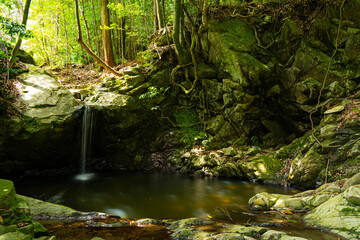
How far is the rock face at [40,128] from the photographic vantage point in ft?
26.8

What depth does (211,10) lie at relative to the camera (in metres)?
11.1

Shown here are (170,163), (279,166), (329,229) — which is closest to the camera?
(329,229)

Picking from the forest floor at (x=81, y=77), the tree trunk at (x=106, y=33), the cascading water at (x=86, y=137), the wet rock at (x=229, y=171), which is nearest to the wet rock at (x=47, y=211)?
the cascading water at (x=86, y=137)

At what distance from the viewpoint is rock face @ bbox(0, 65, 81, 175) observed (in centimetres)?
818

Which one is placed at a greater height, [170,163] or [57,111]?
[57,111]

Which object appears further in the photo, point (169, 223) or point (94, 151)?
point (94, 151)

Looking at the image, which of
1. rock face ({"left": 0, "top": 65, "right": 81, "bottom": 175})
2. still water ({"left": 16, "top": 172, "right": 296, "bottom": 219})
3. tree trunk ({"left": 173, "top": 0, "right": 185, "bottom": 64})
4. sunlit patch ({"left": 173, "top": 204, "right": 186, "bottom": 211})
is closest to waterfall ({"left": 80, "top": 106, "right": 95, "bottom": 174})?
rock face ({"left": 0, "top": 65, "right": 81, "bottom": 175})

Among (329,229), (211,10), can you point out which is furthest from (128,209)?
(211,10)

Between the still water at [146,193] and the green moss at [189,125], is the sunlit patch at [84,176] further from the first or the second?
the green moss at [189,125]

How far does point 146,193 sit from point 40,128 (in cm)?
483

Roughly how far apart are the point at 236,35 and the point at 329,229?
30.6ft

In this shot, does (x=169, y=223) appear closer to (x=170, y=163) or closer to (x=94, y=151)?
(x=170, y=163)

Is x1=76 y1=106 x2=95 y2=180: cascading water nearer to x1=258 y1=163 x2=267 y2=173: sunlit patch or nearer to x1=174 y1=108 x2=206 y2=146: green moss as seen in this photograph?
x1=174 y1=108 x2=206 y2=146: green moss

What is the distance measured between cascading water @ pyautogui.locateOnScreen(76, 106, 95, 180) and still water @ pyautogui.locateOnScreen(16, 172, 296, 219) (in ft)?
3.40
